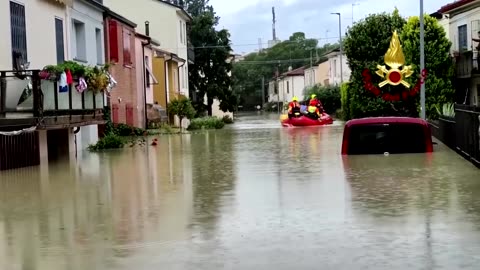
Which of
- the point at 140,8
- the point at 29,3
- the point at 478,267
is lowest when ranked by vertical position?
the point at 478,267

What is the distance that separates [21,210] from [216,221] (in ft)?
11.3

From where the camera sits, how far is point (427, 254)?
7566mm

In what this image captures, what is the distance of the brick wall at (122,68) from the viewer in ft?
107

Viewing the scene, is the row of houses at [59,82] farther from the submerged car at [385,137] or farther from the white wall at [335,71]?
the white wall at [335,71]

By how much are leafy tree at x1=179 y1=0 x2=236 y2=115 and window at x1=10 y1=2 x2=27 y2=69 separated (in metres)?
42.1

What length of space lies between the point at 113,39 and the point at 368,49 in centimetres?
1661

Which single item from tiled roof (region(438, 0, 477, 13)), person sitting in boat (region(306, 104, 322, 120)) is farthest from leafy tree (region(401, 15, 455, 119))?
person sitting in boat (region(306, 104, 322, 120))

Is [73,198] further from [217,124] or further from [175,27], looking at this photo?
[175,27]

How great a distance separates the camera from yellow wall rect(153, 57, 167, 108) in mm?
49125

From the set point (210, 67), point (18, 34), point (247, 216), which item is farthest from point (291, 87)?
point (247, 216)

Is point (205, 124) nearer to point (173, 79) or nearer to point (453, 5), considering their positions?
point (173, 79)

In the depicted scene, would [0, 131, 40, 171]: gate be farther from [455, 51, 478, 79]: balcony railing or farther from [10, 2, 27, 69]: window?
[455, 51, 478, 79]: balcony railing

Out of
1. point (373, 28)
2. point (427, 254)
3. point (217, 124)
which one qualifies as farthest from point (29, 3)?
point (217, 124)

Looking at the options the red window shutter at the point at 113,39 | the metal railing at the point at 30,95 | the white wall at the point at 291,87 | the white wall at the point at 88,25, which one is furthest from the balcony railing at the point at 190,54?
the white wall at the point at 291,87
